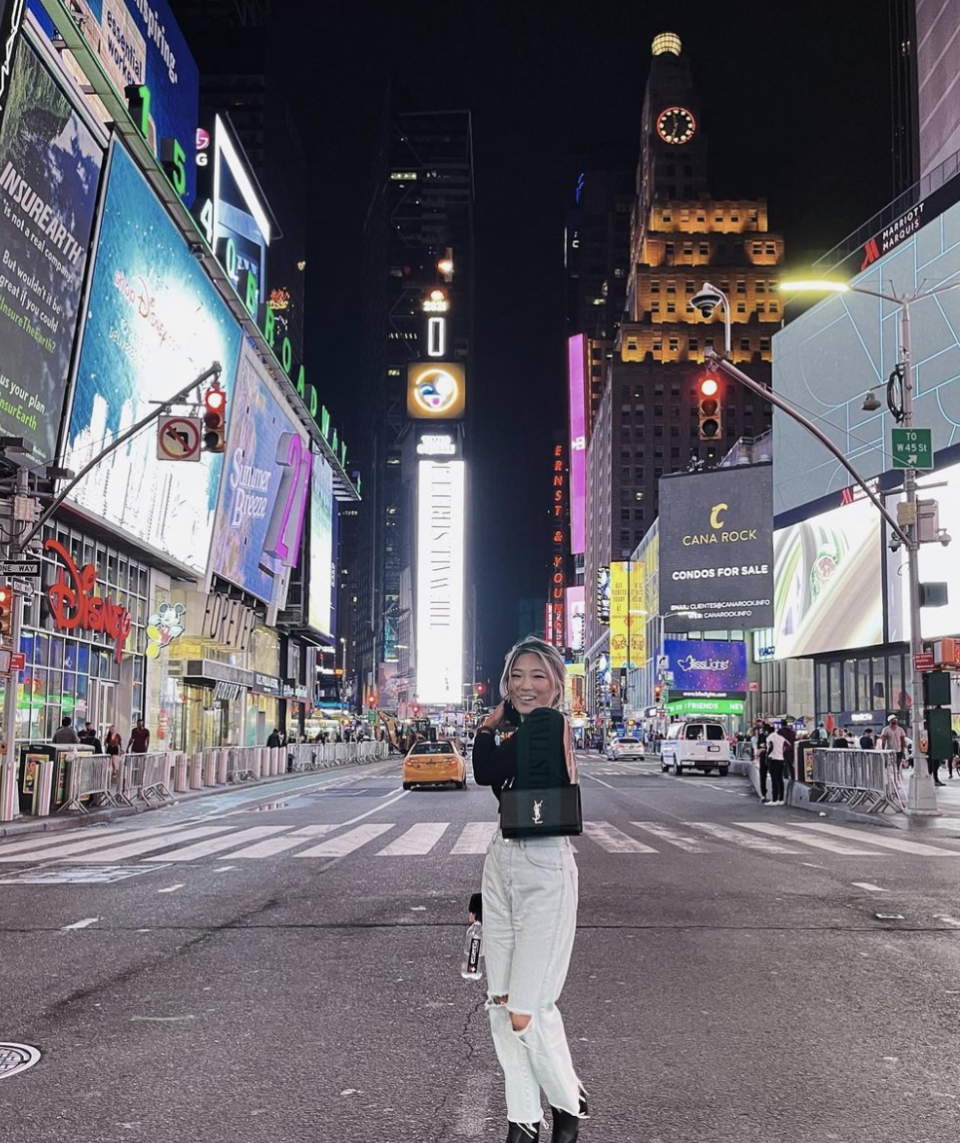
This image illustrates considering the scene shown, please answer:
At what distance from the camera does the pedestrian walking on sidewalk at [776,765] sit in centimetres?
2559

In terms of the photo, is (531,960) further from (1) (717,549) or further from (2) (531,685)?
(1) (717,549)

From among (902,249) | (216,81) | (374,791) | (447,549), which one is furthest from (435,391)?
(374,791)

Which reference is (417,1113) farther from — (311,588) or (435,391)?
(435,391)

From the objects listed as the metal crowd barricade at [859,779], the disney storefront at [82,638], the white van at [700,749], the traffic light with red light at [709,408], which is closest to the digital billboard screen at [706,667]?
the white van at [700,749]

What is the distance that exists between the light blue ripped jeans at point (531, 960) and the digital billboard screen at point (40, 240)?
21.5 m

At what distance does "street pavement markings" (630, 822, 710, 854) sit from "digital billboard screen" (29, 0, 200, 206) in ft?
80.0

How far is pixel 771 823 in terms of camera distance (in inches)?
784

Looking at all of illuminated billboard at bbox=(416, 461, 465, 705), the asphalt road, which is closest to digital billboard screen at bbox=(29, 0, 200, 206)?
the asphalt road

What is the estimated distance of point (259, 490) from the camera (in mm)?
48906

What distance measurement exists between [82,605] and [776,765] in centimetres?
1875

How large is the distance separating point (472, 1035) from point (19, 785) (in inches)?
707

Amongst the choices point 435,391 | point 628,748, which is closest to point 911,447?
point 628,748

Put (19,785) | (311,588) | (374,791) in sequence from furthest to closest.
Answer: (311,588), (374,791), (19,785)

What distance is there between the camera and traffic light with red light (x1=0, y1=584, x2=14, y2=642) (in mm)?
19906
